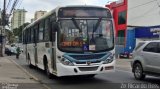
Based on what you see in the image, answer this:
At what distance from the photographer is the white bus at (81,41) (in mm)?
14711

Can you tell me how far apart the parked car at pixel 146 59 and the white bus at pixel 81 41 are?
1.53 metres

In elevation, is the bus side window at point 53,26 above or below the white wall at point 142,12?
below

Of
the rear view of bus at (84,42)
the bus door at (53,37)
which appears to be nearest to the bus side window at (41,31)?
the bus door at (53,37)

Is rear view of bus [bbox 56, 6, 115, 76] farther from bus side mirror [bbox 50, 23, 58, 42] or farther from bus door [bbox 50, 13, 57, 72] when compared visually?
bus door [bbox 50, 13, 57, 72]

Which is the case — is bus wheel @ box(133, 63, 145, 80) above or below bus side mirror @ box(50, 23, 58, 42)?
below

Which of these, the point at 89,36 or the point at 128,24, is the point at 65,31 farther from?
the point at 128,24

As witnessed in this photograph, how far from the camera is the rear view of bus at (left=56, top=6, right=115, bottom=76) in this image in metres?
14.7

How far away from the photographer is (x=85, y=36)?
1496 cm

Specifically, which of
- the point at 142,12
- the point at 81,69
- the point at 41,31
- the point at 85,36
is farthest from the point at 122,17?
the point at 81,69

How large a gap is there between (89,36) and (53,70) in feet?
6.98

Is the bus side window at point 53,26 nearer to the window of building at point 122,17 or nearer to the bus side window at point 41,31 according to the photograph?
the bus side window at point 41,31

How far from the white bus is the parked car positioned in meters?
1.53

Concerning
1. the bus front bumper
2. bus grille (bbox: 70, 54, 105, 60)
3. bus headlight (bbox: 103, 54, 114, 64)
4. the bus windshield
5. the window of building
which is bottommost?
the bus front bumper

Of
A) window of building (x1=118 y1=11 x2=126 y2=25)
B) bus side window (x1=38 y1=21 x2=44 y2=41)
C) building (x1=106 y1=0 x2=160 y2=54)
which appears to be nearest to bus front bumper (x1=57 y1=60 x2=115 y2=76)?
bus side window (x1=38 y1=21 x2=44 y2=41)
